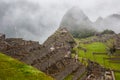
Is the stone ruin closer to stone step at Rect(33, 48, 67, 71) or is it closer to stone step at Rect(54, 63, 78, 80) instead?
stone step at Rect(54, 63, 78, 80)

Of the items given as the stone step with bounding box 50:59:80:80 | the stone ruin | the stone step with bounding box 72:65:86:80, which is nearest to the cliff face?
the stone step with bounding box 50:59:80:80

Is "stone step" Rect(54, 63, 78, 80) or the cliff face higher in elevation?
the cliff face

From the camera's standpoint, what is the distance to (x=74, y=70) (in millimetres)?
65125

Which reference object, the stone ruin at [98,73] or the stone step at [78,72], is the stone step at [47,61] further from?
the stone ruin at [98,73]

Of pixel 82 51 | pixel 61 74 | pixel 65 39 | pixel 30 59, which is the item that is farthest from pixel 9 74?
pixel 65 39

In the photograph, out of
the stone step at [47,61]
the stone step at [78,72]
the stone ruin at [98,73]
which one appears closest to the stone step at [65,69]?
the stone step at [78,72]

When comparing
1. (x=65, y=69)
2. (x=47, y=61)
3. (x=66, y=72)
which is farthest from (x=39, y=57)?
(x=66, y=72)

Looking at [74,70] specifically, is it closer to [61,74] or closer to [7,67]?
[61,74]

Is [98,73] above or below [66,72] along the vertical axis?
below

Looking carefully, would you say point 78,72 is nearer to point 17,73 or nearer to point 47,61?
point 47,61

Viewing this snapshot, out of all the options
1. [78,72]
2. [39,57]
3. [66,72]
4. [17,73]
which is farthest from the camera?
[78,72]

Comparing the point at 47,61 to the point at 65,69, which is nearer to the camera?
the point at 47,61

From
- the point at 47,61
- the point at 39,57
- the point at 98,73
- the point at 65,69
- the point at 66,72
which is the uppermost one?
the point at 39,57

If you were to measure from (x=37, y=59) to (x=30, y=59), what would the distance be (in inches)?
107
